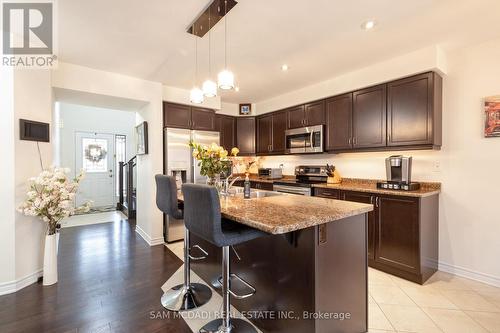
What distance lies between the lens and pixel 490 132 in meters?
2.56

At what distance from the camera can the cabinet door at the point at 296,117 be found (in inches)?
166

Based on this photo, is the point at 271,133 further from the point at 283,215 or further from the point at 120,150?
the point at 120,150

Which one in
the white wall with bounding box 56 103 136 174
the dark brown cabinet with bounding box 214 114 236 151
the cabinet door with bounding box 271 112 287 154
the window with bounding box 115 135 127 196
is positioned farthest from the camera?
the window with bounding box 115 135 127 196

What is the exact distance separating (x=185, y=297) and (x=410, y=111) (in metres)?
3.20

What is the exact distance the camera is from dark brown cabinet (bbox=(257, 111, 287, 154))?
4617 millimetres

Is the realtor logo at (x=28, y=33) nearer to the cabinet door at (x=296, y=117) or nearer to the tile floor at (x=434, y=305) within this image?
the cabinet door at (x=296, y=117)

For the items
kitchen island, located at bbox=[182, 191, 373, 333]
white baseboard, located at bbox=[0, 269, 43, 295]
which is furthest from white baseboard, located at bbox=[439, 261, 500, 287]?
white baseboard, located at bbox=[0, 269, 43, 295]

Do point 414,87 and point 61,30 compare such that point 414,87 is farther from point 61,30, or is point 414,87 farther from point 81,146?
point 81,146

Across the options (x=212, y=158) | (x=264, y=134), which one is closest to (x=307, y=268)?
(x=212, y=158)

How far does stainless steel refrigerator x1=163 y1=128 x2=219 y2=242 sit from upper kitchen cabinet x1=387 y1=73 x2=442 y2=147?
117 inches

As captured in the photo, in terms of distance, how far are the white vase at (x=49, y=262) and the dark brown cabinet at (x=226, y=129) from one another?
3.02 meters

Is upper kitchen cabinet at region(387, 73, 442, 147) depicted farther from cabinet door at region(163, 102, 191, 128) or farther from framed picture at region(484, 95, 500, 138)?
cabinet door at region(163, 102, 191, 128)

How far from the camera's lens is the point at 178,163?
4008 millimetres

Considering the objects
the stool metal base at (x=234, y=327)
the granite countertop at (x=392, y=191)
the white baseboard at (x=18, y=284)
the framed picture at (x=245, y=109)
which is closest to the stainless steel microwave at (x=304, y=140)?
the granite countertop at (x=392, y=191)
